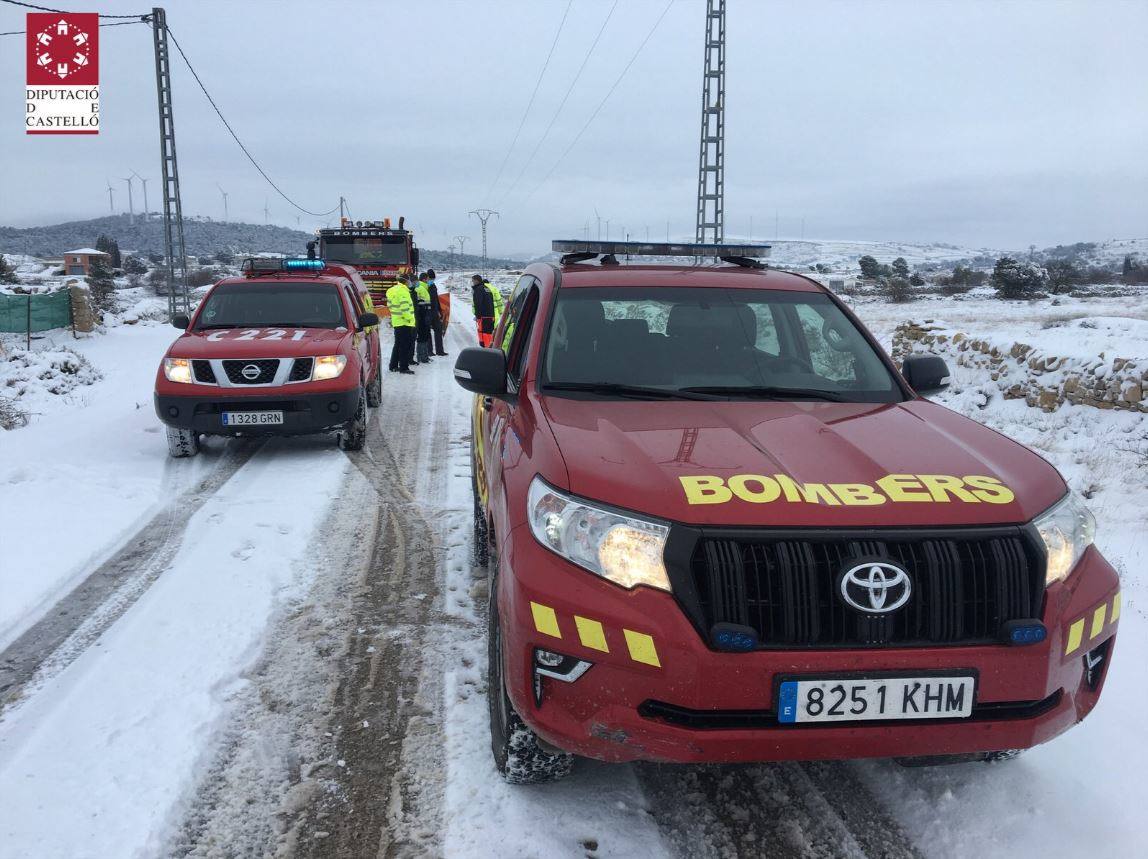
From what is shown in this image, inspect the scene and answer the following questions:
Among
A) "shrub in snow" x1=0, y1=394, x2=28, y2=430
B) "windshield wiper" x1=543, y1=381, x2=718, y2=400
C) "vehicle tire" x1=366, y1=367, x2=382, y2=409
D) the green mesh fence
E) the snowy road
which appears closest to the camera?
the snowy road

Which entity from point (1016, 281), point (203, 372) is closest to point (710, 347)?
point (203, 372)

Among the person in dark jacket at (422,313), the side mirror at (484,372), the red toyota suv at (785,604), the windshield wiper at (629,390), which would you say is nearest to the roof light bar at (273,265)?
the person in dark jacket at (422,313)

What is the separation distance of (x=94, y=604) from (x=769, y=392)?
12.3 ft

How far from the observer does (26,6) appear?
16.5 meters

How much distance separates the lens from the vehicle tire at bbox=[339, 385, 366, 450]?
26.8 ft

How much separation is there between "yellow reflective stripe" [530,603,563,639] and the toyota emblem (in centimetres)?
82

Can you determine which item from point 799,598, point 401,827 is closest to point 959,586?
point 799,598

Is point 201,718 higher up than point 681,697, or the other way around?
point 681,697

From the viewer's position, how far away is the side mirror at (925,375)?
3938 mm

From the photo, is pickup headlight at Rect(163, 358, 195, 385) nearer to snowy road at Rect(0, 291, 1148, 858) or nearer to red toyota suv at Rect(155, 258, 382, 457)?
red toyota suv at Rect(155, 258, 382, 457)

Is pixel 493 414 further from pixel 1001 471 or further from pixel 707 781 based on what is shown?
pixel 1001 471

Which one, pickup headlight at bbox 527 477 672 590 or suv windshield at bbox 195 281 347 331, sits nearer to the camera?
pickup headlight at bbox 527 477 672 590

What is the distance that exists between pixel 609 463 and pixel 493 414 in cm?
156

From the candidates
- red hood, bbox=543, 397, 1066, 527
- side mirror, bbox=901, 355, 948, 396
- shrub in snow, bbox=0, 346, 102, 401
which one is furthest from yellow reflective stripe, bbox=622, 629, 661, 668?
shrub in snow, bbox=0, 346, 102, 401
